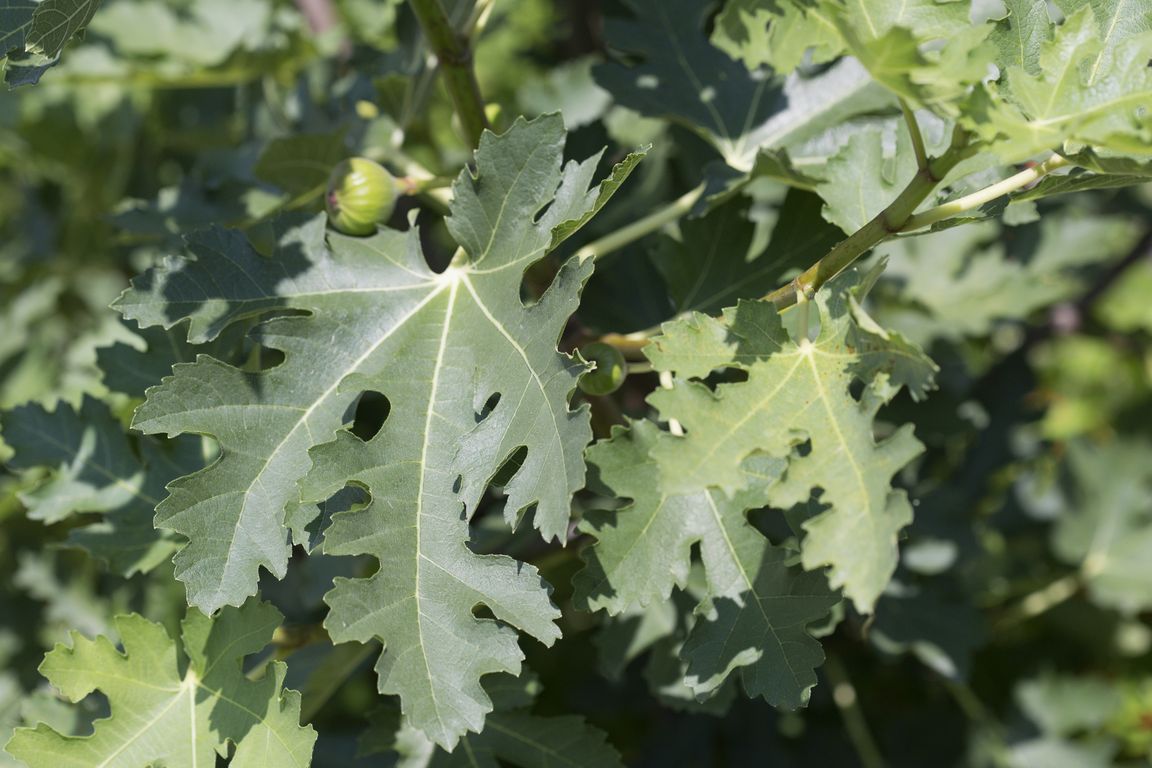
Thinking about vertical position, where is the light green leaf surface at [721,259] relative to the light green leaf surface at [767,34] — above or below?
below

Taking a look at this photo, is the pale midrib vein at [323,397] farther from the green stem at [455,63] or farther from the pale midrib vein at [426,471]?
the green stem at [455,63]

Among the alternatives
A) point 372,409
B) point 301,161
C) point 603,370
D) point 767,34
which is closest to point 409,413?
point 603,370

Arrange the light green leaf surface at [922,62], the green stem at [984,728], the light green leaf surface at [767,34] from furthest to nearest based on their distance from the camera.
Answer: the green stem at [984,728]
the light green leaf surface at [767,34]
the light green leaf surface at [922,62]

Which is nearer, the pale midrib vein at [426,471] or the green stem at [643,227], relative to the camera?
the pale midrib vein at [426,471]

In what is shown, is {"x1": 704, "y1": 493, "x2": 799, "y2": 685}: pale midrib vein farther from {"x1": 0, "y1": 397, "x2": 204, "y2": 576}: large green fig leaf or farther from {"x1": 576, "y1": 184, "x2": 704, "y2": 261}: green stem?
{"x1": 0, "y1": 397, "x2": 204, "y2": 576}: large green fig leaf

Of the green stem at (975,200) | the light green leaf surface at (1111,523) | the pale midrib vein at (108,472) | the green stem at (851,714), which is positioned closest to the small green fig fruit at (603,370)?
the green stem at (975,200)

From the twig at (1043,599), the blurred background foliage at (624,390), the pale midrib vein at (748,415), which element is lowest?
the twig at (1043,599)

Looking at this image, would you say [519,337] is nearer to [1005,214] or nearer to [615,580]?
[615,580]

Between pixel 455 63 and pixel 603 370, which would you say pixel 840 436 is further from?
pixel 455 63
